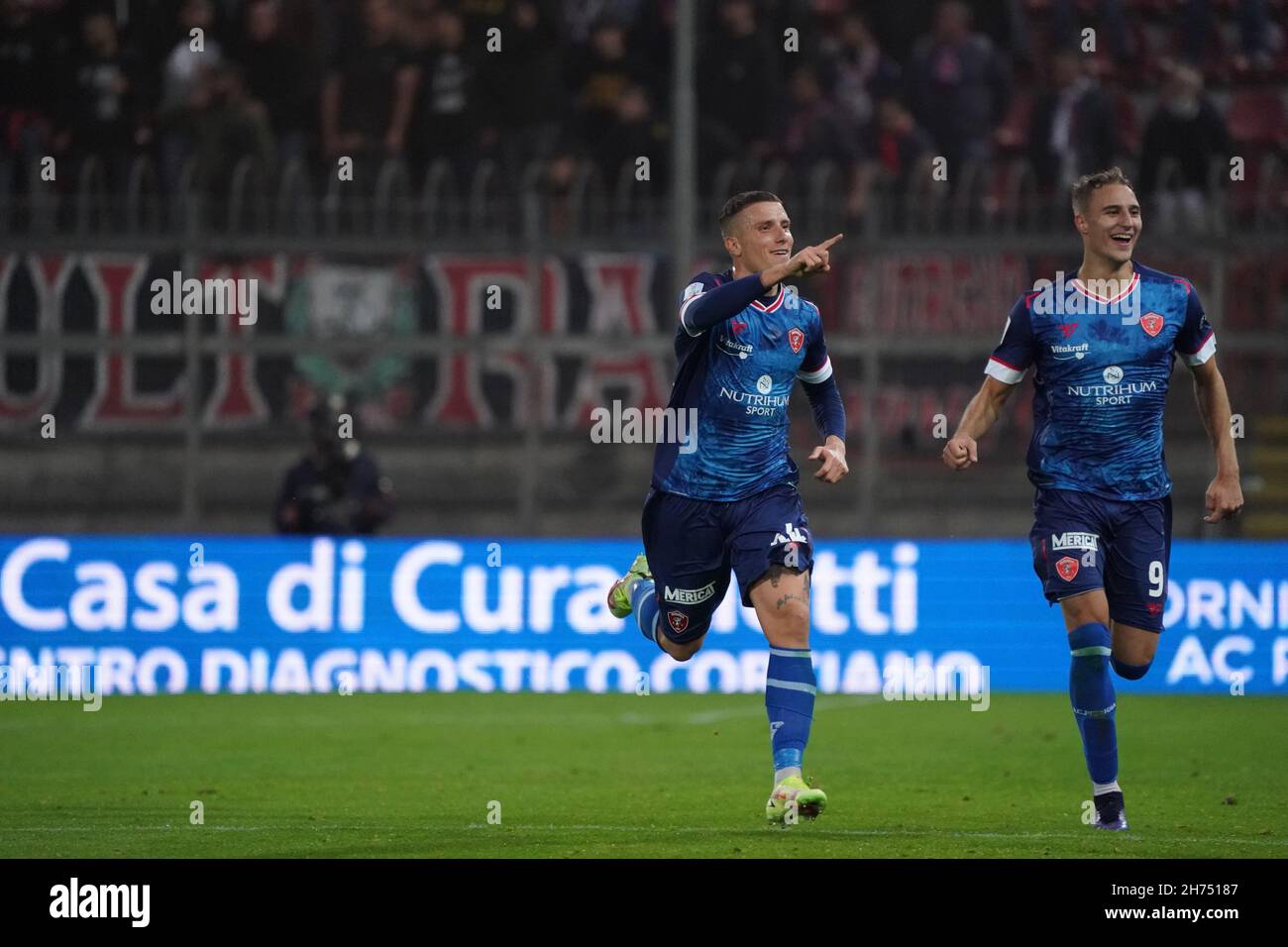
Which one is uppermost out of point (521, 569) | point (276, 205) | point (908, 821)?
point (276, 205)

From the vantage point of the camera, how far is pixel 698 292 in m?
7.30

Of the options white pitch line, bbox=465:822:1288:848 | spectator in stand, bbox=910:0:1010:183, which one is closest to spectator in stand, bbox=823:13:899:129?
spectator in stand, bbox=910:0:1010:183

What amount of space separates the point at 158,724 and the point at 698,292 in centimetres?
581

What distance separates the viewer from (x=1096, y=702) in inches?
293

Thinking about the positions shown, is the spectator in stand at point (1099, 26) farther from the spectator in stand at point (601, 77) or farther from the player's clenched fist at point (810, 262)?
the player's clenched fist at point (810, 262)

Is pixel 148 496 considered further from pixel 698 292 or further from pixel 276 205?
pixel 698 292

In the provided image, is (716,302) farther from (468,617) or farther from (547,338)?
(547,338)

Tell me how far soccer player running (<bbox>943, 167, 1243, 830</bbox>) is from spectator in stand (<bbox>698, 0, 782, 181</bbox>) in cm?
1010

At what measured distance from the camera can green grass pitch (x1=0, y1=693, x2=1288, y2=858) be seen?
Answer: 7172 mm

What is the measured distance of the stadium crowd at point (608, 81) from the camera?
17.4 m

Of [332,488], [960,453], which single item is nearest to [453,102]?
[332,488]

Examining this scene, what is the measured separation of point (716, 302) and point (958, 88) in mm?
11360

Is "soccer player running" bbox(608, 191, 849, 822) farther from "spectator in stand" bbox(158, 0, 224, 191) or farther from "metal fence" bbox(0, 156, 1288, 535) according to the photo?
"spectator in stand" bbox(158, 0, 224, 191)

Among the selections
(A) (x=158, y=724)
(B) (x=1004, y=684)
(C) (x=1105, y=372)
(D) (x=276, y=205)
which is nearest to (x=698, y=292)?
(C) (x=1105, y=372)
